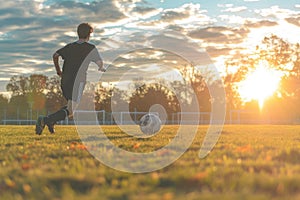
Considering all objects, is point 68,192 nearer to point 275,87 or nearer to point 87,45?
point 87,45

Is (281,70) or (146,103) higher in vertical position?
(281,70)

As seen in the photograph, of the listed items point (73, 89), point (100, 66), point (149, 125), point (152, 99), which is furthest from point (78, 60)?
point (152, 99)

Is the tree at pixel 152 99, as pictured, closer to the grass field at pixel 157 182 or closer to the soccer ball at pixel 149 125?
the soccer ball at pixel 149 125

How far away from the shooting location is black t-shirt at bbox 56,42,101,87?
8.61 m

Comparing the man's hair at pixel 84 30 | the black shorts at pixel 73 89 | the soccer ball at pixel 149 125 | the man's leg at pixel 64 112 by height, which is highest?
the man's hair at pixel 84 30

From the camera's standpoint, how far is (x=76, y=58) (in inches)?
340

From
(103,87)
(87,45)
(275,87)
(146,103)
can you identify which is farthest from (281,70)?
(87,45)

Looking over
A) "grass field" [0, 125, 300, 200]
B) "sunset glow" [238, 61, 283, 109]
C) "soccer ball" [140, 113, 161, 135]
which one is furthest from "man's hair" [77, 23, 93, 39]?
"sunset glow" [238, 61, 283, 109]

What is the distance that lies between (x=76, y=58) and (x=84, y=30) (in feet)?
1.86

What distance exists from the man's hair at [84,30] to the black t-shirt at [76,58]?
16 cm

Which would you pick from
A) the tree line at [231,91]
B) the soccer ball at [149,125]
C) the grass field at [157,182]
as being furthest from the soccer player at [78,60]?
the tree line at [231,91]

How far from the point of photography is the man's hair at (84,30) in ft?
28.3

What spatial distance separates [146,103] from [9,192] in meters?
53.0

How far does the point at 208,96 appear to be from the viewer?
58.4 metres
